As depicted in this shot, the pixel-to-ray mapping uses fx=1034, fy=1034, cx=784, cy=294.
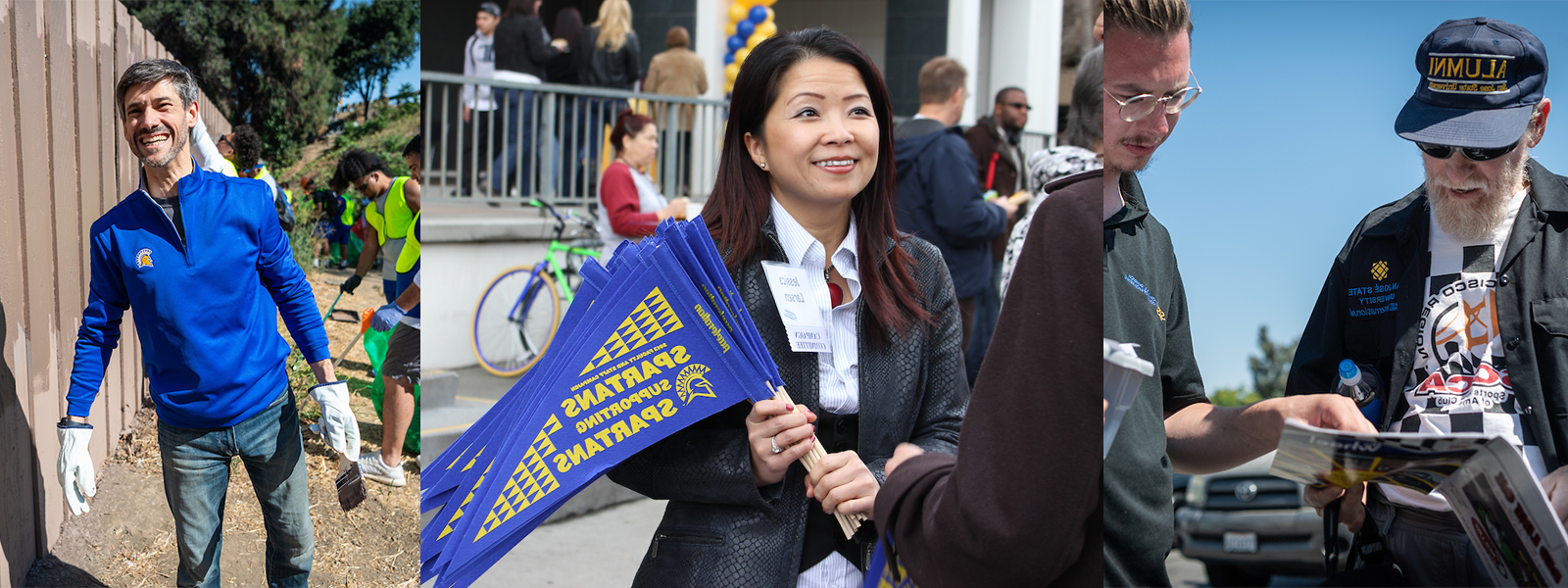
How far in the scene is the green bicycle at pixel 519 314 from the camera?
6324 mm

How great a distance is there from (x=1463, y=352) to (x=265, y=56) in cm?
240

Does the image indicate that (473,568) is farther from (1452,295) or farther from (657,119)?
(657,119)

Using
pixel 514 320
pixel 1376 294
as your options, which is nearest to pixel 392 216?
pixel 1376 294

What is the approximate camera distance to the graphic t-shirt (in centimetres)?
100

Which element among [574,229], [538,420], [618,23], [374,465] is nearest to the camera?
[538,420]

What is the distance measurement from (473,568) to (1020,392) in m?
0.86

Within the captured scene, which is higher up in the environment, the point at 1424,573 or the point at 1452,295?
the point at 1452,295

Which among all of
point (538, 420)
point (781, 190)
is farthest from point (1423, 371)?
point (538, 420)

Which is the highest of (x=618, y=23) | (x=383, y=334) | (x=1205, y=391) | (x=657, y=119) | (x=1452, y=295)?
(x=618, y=23)

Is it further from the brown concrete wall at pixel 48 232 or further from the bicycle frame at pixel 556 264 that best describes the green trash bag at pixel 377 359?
the bicycle frame at pixel 556 264

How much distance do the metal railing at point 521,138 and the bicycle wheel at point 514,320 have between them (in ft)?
3.54

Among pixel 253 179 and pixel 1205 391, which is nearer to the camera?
pixel 1205 391

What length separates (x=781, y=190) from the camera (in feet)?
5.21

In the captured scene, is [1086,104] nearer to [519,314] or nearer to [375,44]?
[375,44]
